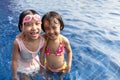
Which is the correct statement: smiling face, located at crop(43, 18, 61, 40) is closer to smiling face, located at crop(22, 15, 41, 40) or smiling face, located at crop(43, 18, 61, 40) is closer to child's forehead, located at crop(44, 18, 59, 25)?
child's forehead, located at crop(44, 18, 59, 25)

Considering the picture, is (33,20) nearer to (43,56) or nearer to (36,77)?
(43,56)

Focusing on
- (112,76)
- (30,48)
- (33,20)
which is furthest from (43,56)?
(112,76)

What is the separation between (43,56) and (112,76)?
5.62ft

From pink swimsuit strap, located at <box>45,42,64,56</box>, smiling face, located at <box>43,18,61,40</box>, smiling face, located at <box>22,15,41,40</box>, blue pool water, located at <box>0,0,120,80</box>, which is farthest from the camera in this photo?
blue pool water, located at <box>0,0,120,80</box>

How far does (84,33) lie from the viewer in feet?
23.9

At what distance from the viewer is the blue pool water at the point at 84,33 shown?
5449 mm

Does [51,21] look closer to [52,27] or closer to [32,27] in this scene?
[52,27]

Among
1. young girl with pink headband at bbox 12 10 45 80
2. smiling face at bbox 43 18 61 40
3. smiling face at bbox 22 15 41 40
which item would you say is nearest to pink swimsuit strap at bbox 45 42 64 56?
young girl with pink headband at bbox 12 10 45 80

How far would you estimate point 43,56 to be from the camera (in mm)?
4402

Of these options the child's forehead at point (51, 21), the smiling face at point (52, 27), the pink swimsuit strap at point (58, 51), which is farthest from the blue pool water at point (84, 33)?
the child's forehead at point (51, 21)

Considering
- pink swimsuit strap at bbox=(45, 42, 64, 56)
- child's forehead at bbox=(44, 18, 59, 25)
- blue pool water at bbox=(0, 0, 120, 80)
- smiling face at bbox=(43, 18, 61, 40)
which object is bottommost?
blue pool water at bbox=(0, 0, 120, 80)

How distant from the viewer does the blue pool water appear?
5.45 metres

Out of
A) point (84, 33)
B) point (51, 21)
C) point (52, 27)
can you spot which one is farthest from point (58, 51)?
point (84, 33)

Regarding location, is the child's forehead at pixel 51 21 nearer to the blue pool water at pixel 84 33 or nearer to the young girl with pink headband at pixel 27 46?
the young girl with pink headband at pixel 27 46
